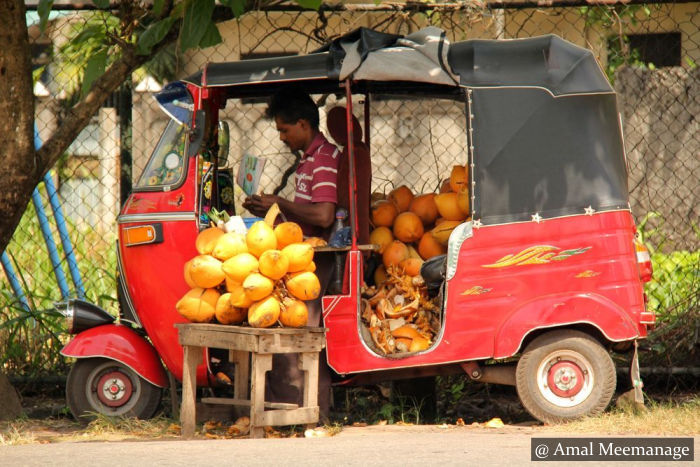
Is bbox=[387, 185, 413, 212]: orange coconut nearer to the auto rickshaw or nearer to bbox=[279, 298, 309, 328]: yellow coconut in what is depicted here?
the auto rickshaw

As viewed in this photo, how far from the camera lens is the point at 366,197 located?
5.85 meters

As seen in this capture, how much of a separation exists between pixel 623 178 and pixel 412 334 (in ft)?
5.03

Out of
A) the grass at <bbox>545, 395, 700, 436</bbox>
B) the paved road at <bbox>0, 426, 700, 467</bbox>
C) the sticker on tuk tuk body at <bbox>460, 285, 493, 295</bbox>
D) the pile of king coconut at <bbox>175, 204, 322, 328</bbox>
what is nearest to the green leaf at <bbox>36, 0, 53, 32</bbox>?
the pile of king coconut at <bbox>175, 204, 322, 328</bbox>

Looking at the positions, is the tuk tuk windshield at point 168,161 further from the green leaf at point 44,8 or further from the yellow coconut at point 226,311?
the green leaf at point 44,8

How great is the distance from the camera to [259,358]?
17.1 feet

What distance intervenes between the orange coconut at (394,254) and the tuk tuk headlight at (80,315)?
5.92 ft

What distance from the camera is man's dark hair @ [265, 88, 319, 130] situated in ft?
19.6

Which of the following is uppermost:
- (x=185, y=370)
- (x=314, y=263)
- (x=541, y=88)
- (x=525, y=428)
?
(x=541, y=88)

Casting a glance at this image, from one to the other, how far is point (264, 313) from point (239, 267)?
29 cm

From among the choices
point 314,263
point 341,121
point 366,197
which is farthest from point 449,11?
point 314,263

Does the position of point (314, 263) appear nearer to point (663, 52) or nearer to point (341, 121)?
point (341, 121)

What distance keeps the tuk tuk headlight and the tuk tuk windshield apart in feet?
2.75

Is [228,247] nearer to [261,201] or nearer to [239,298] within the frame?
[239,298]

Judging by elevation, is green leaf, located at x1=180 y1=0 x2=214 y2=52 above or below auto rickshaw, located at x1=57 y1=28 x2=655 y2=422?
above
